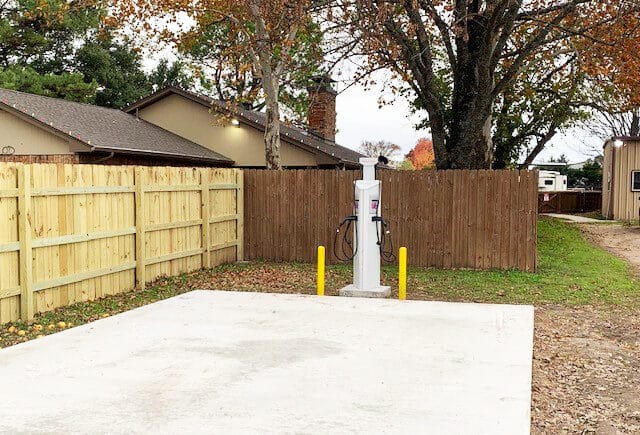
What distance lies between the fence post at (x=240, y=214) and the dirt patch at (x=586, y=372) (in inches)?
270

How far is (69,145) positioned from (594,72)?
47.5 ft

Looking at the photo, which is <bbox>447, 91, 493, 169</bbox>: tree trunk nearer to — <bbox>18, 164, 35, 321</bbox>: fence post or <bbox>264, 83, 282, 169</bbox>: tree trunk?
<bbox>264, 83, 282, 169</bbox>: tree trunk

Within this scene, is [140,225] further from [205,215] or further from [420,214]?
[420,214]

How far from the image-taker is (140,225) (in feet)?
33.8

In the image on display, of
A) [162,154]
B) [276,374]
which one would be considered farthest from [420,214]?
[276,374]

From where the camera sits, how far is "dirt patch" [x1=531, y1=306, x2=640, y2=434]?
5.07 metres

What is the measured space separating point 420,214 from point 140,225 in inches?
222

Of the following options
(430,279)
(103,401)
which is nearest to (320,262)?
(430,279)

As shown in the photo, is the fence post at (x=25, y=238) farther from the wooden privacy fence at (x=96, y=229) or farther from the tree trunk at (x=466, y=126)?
the tree trunk at (x=466, y=126)

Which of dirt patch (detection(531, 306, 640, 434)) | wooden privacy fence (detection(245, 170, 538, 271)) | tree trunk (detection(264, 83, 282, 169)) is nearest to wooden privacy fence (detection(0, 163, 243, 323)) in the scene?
wooden privacy fence (detection(245, 170, 538, 271))

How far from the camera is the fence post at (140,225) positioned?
1026cm

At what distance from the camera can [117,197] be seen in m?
9.85

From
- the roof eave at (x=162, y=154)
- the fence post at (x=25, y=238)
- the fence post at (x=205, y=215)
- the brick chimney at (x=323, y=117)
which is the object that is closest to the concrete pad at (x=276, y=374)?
the fence post at (x=25, y=238)

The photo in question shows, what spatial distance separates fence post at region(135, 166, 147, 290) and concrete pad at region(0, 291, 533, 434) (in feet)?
8.02
